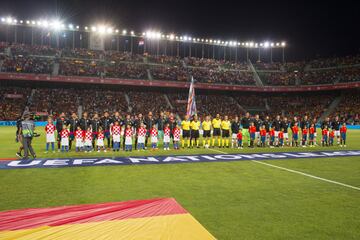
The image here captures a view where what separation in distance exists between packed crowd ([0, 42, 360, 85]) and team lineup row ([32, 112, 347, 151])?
2993 cm

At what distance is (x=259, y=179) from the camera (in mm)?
8594

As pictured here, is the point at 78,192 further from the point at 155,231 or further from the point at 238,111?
the point at 238,111

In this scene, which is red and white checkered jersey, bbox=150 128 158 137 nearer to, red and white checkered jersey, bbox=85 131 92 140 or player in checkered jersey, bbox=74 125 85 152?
red and white checkered jersey, bbox=85 131 92 140

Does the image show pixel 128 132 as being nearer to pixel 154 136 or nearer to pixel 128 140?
pixel 128 140

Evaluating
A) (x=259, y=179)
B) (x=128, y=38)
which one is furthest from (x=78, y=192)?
(x=128, y=38)

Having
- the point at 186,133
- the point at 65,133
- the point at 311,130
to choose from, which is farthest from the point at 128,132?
the point at 311,130

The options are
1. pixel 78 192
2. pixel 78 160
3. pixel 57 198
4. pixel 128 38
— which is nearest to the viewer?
pixel 57 198

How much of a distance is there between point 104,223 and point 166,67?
4892cm

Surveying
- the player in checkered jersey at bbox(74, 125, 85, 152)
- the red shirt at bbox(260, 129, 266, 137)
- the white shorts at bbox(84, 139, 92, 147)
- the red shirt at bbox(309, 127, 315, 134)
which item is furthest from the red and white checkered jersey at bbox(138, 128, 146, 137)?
the red shirt at bbox(309, 127, 315, 134)

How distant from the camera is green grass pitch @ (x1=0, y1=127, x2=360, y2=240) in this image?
16.2 feet

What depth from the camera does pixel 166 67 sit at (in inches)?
2066

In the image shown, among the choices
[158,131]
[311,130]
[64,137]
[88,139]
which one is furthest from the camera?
[311,130]

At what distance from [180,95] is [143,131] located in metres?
34.8

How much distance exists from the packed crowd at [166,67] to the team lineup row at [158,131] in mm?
29934
